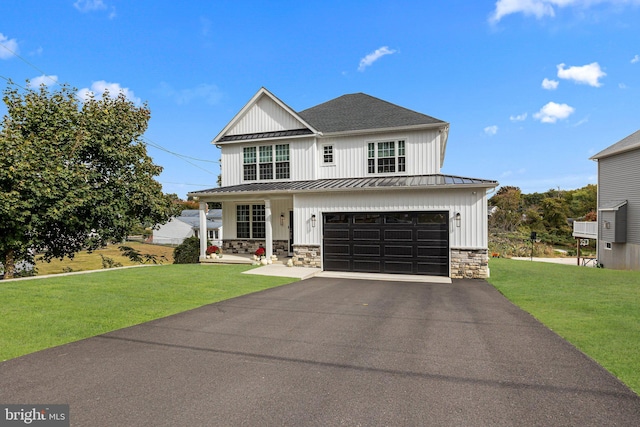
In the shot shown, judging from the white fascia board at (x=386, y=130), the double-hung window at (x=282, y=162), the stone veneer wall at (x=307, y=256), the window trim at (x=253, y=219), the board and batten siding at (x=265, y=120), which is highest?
the board and batten siding at (x=265, y=120)

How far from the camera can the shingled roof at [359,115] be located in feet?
54.1

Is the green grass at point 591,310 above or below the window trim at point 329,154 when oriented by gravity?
below

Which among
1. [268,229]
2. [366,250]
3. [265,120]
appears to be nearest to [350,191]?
[366,250]

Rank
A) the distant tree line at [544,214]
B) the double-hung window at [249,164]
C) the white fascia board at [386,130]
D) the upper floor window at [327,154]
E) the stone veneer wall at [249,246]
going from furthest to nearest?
1. the distant tree line at [544,214]
2. the stone veneer wall at [249,246]
3. the double-hung window at [249,164]
4. the upper floor window at [327,154]
5. the white fascia board at [386,130]

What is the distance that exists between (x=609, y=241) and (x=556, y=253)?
360 inches

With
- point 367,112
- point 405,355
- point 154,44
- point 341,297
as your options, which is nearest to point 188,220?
point 154,44

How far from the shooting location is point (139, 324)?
656 centimetres

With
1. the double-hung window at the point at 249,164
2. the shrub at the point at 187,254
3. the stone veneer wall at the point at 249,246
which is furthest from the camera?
the stone veneer wall at the point at 249,246

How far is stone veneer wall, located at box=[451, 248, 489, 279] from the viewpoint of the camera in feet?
42.5

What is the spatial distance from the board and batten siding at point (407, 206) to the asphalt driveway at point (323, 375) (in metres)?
6.07

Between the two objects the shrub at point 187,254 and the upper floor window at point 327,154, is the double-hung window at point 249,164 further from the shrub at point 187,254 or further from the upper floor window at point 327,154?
the shrub at point 187,254

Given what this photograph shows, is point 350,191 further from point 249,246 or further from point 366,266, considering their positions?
point 249,246

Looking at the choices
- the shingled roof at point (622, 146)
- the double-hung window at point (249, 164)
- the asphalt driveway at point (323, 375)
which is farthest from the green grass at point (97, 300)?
the shingled roof at point (622, 146)

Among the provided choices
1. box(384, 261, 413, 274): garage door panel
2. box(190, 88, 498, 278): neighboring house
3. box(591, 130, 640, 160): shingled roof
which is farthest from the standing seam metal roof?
box(591, 130, 640, 160): shingled roof
